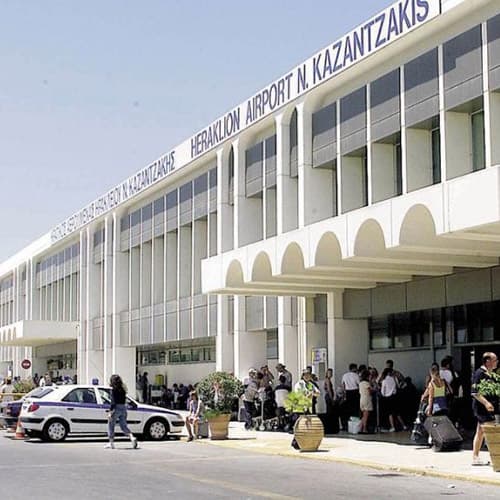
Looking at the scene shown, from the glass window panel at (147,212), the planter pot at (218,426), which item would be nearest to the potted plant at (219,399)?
the planter pot at (218,426)

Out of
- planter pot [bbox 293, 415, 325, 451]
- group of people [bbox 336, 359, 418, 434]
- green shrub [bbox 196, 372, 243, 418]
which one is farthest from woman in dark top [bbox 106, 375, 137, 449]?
group of people [bbox 336, 359, 418, 434]

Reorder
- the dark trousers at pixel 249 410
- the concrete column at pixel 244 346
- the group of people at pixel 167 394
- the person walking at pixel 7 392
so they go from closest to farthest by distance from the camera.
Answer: the dark trousers at pixel 249 410 → the concrete column at pixel 244 346 → the person walking at pixel 7 392 → the group of people at pixel 167 394

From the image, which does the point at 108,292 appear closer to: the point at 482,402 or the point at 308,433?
the point at 308,433

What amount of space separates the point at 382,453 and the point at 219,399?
7718 millimetres

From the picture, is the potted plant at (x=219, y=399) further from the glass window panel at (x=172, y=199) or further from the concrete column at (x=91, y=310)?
the concrete column at (x=91, y=310)

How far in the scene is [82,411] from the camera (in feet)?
79.9

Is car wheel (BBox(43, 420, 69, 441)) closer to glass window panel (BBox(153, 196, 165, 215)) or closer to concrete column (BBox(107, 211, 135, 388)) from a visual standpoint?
glass window panel (BBox(153, 196, 165, 215))

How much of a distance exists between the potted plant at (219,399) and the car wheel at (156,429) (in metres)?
1.13

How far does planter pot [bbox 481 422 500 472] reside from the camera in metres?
15.2

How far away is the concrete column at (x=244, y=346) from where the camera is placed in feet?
108

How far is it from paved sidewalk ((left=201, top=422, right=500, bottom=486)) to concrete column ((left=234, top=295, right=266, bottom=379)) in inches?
268

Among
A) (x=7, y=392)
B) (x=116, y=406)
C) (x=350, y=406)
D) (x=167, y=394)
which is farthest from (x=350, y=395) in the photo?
(x=167, y=394)

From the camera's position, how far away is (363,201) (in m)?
27.2

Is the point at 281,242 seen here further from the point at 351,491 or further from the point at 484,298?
the point at 351,491
